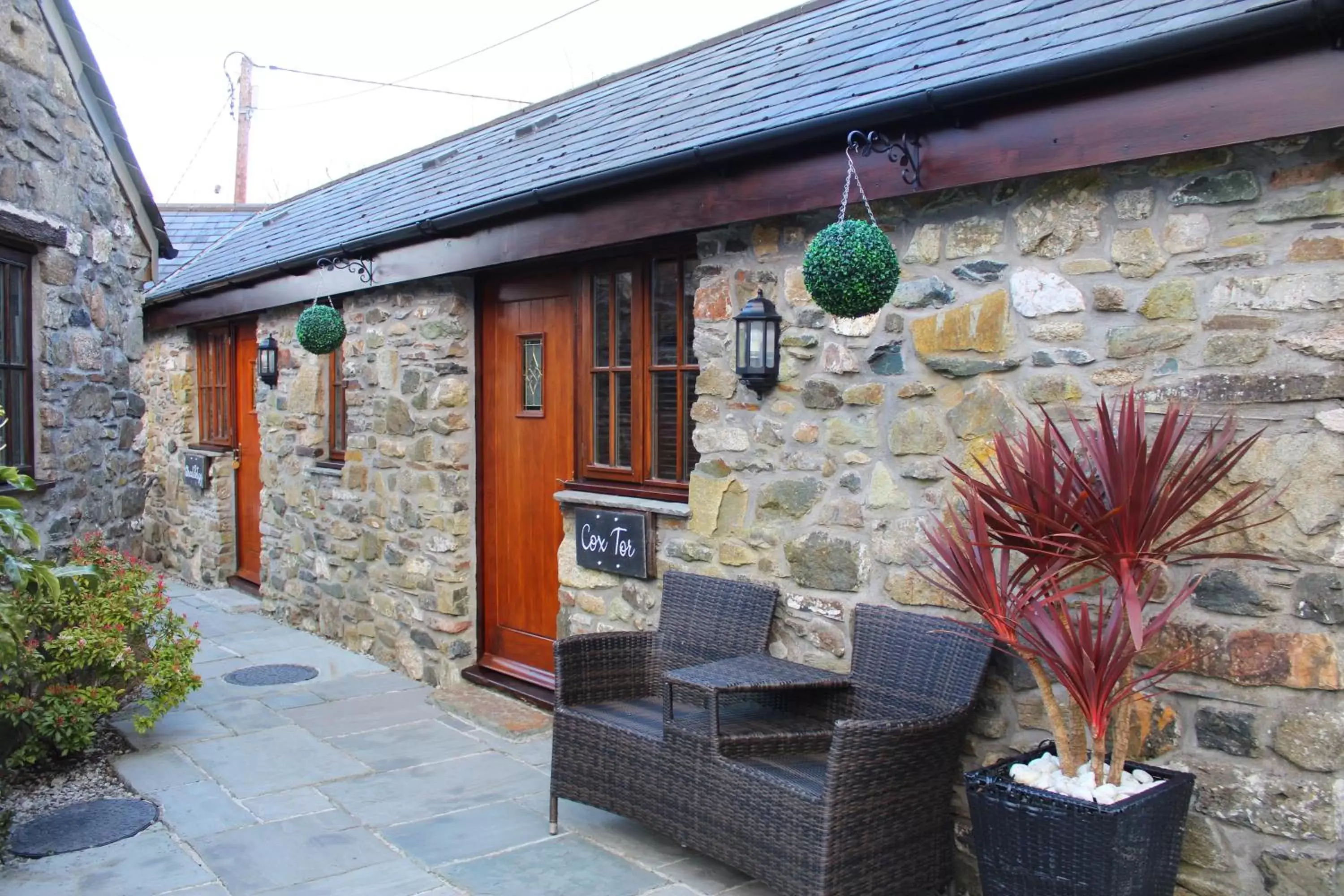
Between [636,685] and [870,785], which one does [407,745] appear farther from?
[870,785]

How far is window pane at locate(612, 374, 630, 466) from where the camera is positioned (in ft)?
16.8

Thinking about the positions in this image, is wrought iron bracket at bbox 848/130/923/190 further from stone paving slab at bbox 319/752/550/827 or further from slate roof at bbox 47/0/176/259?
slate roof at bbox 47/0/176/259

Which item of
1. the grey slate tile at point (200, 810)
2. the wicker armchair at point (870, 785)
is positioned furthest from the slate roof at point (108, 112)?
the wicker armchair at point (870, 785)

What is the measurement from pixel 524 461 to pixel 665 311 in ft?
4.83

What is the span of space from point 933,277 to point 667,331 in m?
1.56

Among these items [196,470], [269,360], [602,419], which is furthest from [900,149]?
[196,470]

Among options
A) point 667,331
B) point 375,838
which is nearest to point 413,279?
point 667,331

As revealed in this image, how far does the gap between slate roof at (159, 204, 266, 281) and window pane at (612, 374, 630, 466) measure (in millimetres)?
7849

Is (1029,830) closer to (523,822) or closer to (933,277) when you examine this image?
(933,277)

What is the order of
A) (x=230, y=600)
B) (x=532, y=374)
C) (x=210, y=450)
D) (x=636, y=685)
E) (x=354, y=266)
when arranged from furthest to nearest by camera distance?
(x=210, y=450) → (x=230, y=600) → (x=354, y=266) → (x=532, y=374) → (x=636, y=685)

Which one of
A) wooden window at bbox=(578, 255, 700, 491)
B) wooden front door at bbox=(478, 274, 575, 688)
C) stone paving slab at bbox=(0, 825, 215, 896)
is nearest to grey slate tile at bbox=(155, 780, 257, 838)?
stone paving slab at bbox=(0, 825, 215, 896)

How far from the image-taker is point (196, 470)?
9656mm

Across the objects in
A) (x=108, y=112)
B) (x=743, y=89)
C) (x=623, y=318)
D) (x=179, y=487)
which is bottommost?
(x=179, y=487)

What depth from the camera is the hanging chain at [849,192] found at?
139 inches
